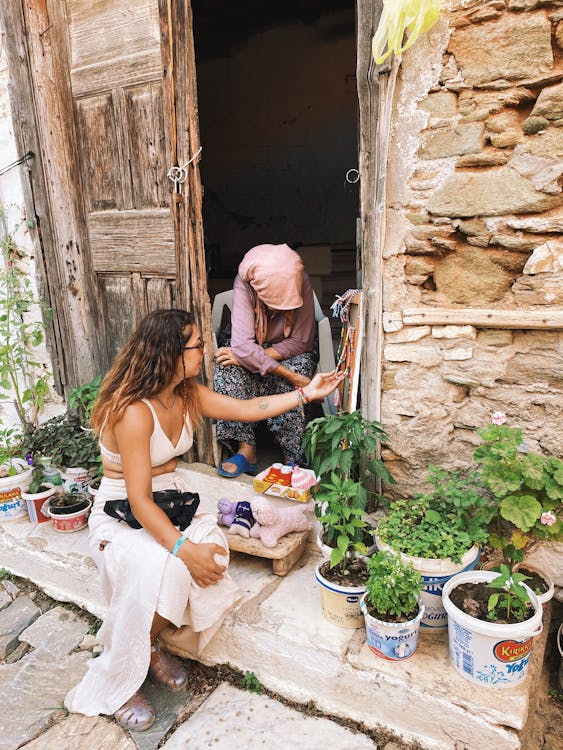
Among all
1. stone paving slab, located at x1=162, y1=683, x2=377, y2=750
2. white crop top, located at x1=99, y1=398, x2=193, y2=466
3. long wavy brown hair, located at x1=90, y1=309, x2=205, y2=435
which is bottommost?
stone paving slab, located at x1=162, y1=683, x2=377, y2=750

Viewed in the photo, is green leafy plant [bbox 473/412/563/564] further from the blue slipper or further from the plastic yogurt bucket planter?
the plastic yogurt bucket planter

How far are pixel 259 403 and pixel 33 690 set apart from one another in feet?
5.31

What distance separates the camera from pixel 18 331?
3.99 meters

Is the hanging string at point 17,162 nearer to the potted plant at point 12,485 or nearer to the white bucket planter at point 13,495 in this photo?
the potted plant at point 12,485

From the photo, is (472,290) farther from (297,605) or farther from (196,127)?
(196,127)

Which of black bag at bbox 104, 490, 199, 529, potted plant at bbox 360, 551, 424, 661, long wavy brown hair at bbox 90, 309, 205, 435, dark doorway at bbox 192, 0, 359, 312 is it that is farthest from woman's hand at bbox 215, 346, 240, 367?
dark doorway at bbox 192, 0, 359, 312

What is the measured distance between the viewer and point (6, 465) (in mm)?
3621

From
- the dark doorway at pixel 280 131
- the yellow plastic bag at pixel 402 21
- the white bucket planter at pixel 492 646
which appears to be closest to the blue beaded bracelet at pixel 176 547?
the white bucket planter at pixel 492 646

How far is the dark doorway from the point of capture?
21.8 ft

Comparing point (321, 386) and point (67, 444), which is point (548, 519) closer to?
point (321, 386)

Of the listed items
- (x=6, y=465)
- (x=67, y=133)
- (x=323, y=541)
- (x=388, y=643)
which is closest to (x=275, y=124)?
(x=67, y=133)

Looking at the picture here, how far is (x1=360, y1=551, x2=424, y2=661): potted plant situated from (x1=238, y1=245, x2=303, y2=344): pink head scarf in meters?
1.69

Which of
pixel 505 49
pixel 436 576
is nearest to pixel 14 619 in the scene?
pixel 436 576

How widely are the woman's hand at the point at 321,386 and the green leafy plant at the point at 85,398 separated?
1.62 m
